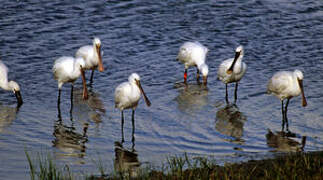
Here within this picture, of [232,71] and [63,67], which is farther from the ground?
[63,67]

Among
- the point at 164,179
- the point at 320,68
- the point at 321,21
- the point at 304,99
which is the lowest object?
the point at 164,179

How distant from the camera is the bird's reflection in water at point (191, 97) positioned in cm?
1178

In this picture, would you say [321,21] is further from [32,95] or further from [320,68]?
[32,95]

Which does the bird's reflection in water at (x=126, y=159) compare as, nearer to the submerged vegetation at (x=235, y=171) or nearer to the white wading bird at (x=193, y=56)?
the submerged vegetation at (x=235, y=171)

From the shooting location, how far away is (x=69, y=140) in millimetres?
9750

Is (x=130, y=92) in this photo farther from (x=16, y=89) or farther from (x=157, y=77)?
Result: (x=157, y=77)

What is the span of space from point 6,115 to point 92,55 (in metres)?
3.61

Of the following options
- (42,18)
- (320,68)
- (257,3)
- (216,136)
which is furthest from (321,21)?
(216,136)

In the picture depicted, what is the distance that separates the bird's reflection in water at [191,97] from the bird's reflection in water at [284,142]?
2024 millimetres

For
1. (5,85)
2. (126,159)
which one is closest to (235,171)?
(126,159)

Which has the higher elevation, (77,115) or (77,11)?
(77,11)

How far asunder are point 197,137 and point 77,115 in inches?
107

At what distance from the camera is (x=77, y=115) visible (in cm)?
1131

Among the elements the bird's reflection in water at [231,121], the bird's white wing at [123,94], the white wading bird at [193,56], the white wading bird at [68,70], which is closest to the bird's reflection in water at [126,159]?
the bird's white wing at [123,94]
